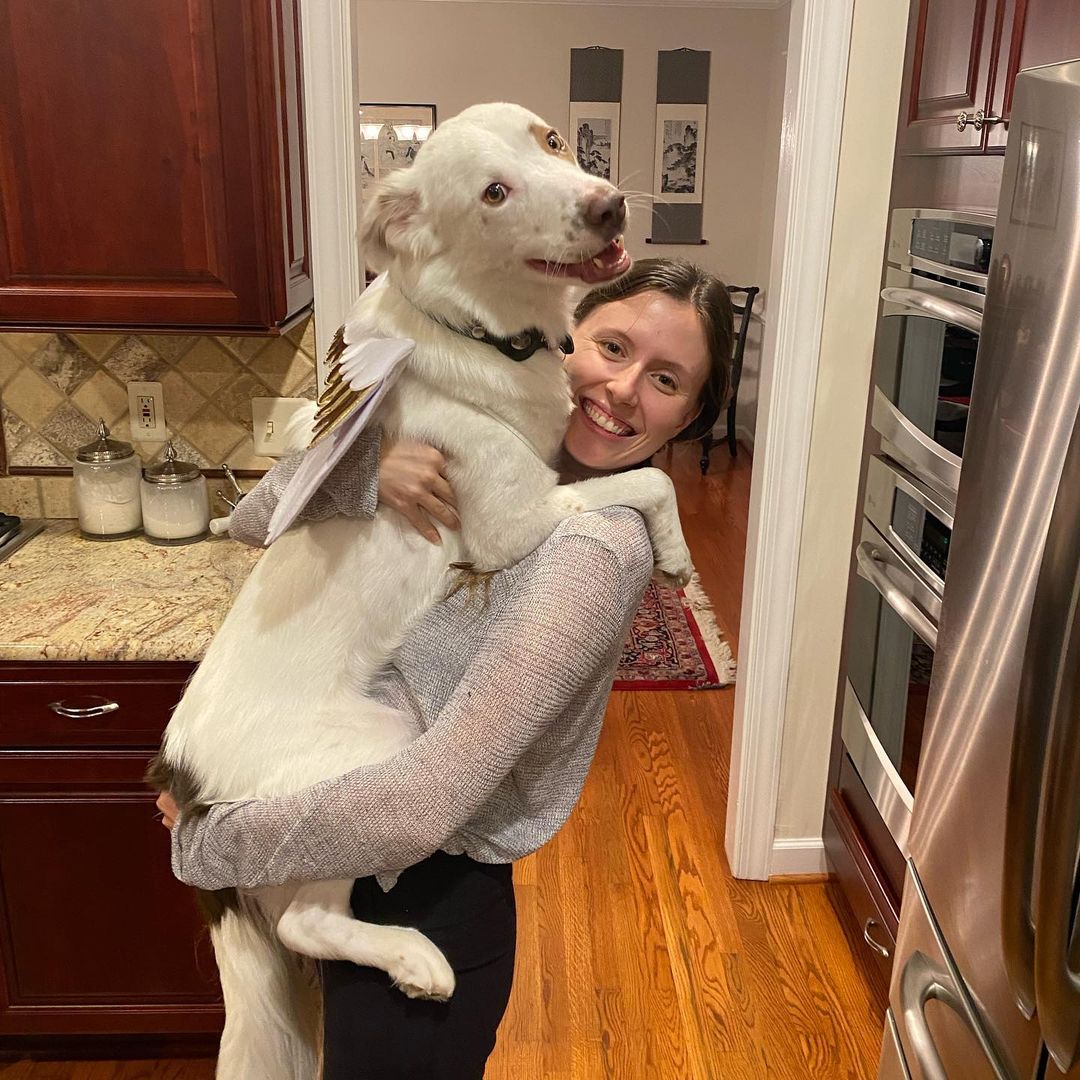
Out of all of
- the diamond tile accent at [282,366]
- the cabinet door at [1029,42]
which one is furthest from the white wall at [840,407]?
the diamond tile accent at [282,366]

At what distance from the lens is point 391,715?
47.8 inches

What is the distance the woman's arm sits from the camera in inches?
46.6

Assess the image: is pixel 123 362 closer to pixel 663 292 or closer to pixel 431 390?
pixel 431 390

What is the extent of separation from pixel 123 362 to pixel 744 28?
5.72 meters

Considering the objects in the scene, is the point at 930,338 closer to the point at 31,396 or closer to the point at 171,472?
the point at 171,472

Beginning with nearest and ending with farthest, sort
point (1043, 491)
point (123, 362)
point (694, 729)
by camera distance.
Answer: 1. point (1043, 491)
2. point (123, 362)
3. point (694, 729)

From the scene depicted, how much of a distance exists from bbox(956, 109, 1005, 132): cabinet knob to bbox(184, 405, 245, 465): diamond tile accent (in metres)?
1.49

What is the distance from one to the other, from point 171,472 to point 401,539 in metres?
1.05

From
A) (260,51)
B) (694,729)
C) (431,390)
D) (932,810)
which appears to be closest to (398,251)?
(431,390)

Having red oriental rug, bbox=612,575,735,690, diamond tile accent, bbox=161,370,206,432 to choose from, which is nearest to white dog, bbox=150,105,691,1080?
diamond tile accent, bbox=161,370,206,432

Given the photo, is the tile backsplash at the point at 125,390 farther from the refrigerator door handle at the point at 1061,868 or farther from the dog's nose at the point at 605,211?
the refrigerator door handle at the point at 1061,868

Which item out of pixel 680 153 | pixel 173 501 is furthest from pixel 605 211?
pixel 680 153

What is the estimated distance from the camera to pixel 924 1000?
132 cm

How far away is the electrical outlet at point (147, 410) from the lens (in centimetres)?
213
